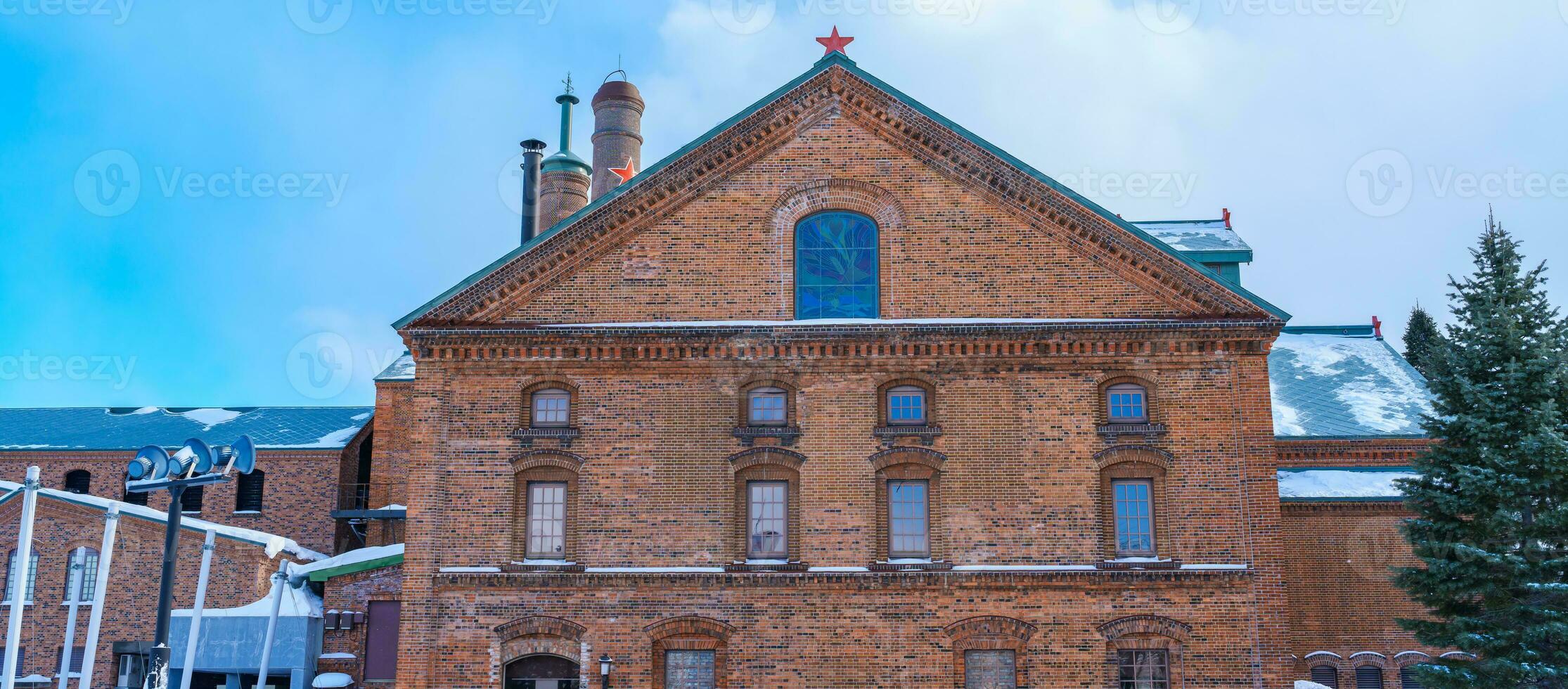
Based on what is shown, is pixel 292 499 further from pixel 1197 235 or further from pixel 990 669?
pixel 1197 235

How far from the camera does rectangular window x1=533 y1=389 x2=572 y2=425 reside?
71.2 feet

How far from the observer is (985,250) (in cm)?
2202

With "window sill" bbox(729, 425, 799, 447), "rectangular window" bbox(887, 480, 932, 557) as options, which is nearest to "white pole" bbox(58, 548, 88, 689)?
"window sill" bbox(729, 425, 799, 447)

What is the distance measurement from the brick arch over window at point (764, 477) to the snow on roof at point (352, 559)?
9.07 m

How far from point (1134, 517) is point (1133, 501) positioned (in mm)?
278

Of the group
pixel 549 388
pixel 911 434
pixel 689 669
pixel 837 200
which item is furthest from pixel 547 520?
pixel 837 200

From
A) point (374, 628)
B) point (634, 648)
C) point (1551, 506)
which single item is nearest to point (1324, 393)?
point (1551, 506)

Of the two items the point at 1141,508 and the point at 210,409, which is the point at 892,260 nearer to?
the point at 1141,508

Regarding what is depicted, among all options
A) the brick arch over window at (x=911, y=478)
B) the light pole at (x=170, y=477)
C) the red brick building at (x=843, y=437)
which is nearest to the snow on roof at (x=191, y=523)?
the red brick building at (x=843, y=437)

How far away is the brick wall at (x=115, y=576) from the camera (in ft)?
98.7

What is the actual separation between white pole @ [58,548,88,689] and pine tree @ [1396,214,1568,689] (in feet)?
80.4

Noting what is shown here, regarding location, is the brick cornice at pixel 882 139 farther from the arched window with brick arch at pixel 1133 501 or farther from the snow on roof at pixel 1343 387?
the snow on roof at pixel 1343 387

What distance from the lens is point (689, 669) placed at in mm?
20688

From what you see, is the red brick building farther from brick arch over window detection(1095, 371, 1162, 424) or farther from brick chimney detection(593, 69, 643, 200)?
brick chimney detection(593, 69, 643, 200)
